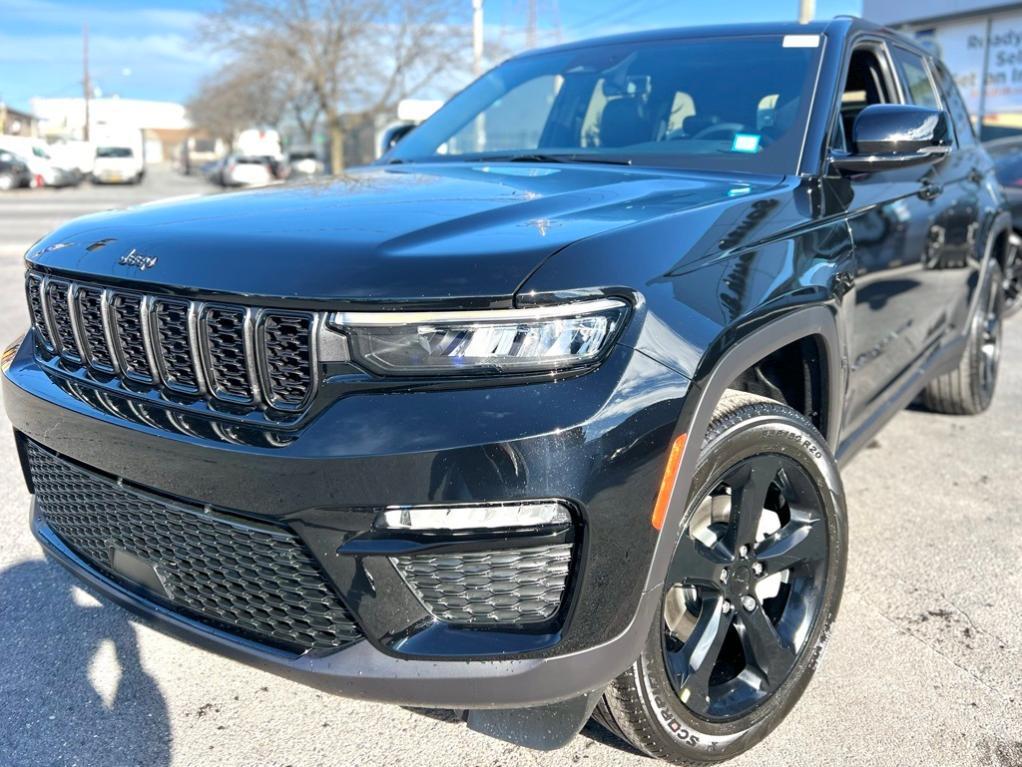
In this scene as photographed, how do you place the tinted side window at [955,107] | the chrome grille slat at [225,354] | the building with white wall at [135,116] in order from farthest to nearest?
the building with white wall at [135,116] → the tinted side window at [955,107] → the chrome grille slat at [225,354]

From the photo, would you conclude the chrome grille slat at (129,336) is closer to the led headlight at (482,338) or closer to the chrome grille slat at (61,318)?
the chrome grille slat at (61,318)

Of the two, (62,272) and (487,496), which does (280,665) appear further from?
(62,272)

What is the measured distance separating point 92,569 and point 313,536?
0.85m

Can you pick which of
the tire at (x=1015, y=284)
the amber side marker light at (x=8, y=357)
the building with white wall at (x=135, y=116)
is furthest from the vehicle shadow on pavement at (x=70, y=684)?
the building with white wall at (x=135, y=116)

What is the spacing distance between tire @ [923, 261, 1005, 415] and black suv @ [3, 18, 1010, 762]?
217cm

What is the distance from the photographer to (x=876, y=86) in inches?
147

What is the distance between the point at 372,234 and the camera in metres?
1.94

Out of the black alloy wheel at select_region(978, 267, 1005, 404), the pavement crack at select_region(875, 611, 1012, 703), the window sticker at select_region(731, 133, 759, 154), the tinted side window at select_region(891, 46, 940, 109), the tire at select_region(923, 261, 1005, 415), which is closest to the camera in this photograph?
the pavement crack at select_region(875, 611, 1012, 703)

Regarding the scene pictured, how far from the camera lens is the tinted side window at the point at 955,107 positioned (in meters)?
4.37

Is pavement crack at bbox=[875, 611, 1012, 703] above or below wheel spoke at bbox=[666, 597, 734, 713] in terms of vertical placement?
below

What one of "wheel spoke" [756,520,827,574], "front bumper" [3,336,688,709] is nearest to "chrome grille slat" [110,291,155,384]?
"front bumper" [3,336,688,709]

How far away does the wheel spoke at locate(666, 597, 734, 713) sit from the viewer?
6.88ft

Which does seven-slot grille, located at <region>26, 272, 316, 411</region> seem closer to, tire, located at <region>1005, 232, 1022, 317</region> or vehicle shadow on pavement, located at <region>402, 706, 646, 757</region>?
vehicle shadow on pavement, located at <region>402, 706, 646, 757</region>

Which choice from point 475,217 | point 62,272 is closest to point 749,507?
point 475,217
